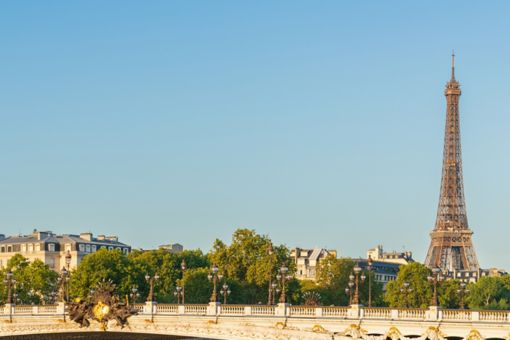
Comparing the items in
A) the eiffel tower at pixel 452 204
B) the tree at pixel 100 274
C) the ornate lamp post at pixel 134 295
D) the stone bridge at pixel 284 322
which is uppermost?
the eiffel tower at pixel 452 204

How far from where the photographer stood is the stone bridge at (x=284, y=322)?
7981 centimetres

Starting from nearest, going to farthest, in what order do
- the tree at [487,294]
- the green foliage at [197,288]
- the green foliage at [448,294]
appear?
the green foliage at [197,288] < the green foliage at [448,294] < the tree at [487,294]

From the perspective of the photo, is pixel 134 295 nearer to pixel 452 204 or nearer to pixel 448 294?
pixel 448 294

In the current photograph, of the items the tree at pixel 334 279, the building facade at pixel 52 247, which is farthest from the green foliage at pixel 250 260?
the building facade at pixel 52 247

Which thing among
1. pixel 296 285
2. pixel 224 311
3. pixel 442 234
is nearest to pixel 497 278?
pixel 442 234

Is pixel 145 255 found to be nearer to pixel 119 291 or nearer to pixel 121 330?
pixel 119 291

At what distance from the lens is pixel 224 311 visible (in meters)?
90.5

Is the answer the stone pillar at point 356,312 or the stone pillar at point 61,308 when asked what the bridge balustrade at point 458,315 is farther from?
the stone pillar at point 61,308

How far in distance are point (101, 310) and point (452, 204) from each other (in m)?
110

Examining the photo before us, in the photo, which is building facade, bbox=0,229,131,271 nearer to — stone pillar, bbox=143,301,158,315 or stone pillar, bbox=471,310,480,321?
stone pillar, bbox=143,301,158,315

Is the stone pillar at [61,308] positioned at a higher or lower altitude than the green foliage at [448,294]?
lower

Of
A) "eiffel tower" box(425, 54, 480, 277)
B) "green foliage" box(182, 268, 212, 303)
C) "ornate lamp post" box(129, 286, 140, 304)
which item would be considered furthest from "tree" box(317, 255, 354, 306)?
"eiffel tower" box(425, 54, 480, 277)

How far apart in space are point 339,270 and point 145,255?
24257 millimetres

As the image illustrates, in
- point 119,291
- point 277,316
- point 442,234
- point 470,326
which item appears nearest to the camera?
point 470,326
